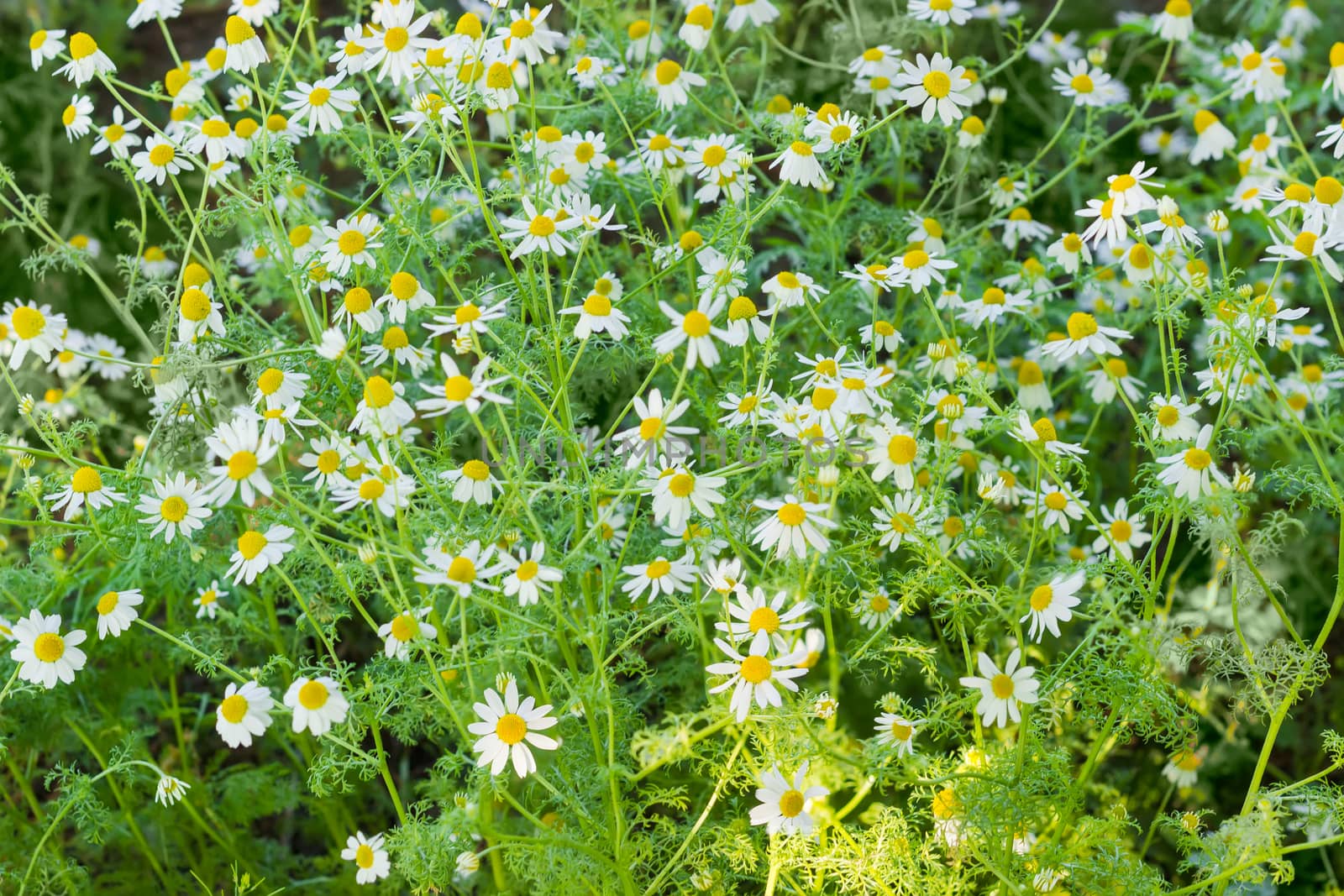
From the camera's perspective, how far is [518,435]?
1872mm

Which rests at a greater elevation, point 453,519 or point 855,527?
point 453,519

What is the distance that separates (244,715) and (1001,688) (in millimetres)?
972

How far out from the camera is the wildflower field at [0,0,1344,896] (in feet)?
5.12

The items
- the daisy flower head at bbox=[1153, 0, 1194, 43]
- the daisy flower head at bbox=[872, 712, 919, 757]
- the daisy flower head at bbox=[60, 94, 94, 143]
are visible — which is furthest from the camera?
the daisy flower head at bbox=[1153, 0, 1194, 43]

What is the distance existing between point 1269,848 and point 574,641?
912mm

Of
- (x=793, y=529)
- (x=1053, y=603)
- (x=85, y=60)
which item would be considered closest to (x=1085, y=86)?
(x=1053, y=603)

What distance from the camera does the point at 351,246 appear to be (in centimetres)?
175

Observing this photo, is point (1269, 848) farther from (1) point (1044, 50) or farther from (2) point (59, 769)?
(1) point (1044, 50)

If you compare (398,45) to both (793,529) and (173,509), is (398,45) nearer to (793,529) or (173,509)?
(173,509)

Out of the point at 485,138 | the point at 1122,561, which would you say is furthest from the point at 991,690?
the point at 485,138

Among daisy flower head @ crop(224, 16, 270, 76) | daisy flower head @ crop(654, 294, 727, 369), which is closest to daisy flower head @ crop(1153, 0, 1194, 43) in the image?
daisy flower head @ crop(654, 294, 727, 369)

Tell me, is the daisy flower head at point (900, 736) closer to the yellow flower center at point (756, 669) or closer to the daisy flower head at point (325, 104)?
the yellow flower center at point (756, 669)

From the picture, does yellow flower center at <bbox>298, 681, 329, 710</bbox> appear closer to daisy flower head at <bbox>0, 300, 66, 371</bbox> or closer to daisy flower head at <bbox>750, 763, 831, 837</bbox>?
daisy flower head at <bbox>750, 763, 831, 837</bbox>

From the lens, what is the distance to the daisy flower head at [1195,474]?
1.60 meters
